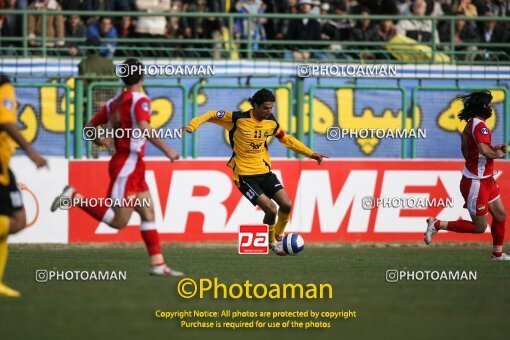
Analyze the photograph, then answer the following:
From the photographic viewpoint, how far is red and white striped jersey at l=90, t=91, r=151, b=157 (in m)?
12.9

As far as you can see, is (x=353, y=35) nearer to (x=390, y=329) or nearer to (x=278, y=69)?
(x=278, y=69)

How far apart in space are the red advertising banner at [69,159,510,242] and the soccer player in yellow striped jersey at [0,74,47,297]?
8.10 metres

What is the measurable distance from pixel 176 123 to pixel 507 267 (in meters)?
6.80

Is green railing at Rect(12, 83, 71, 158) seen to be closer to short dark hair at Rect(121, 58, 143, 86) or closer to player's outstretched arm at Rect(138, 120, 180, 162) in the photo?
short dark hair at Rect(121, 58, 143, 86)

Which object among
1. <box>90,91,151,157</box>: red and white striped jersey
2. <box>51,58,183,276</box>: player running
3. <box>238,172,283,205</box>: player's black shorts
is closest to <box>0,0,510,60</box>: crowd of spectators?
<box>238,172,283,205</box>: player's black shorts

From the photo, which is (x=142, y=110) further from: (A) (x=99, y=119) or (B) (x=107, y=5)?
(B) (x=107, y=5)

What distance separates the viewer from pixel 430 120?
20.7m

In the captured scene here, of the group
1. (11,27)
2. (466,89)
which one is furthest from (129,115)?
(11,27)

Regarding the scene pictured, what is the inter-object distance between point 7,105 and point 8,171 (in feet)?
2.07

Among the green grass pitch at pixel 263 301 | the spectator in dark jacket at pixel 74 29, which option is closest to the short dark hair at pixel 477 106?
the green grass pitch at pixel 263 301

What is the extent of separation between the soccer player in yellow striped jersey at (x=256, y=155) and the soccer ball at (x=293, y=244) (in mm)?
165

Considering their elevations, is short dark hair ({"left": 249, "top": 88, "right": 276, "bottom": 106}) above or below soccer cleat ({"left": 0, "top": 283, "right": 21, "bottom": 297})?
above

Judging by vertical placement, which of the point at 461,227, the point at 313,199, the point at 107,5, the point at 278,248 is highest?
the point at 107,5

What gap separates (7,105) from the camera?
11.4m
